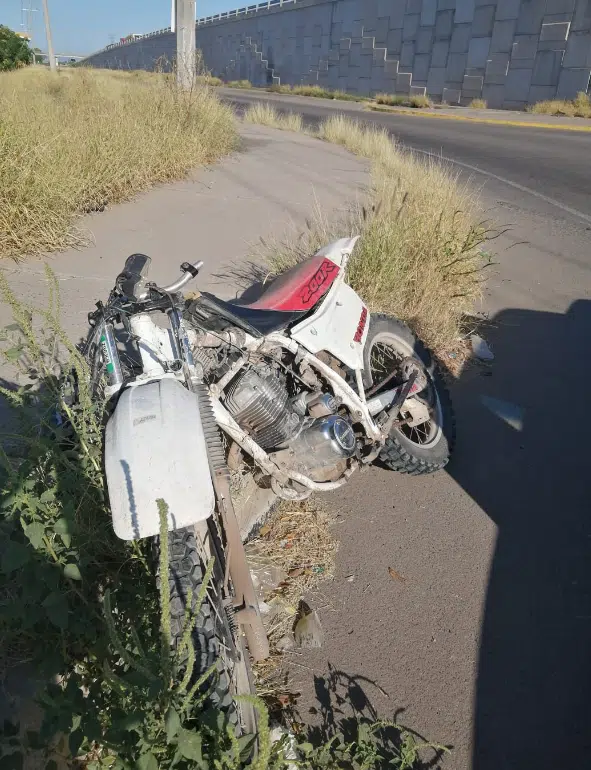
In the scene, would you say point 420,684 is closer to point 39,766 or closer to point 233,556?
point 233,556

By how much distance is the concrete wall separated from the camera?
3009cm

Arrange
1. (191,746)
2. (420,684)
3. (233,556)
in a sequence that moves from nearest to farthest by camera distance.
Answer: (191,746) → (233,556) → (420,684)

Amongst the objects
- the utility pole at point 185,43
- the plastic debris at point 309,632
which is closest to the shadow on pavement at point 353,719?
the plastic debris at point 309,632

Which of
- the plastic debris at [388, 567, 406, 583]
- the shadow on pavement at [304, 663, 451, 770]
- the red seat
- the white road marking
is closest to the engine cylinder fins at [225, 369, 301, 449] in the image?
the red seat

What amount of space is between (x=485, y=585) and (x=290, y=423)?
1.26 m

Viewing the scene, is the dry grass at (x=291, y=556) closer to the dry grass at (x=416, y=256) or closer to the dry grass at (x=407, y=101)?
the dry grass at (x=416, y=256)

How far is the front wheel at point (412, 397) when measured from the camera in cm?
349

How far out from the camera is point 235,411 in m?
2.56

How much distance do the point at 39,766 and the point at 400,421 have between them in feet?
8.36

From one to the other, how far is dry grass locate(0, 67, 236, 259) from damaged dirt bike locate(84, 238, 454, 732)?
3.20 metres

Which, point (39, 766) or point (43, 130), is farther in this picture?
point (43, 130)

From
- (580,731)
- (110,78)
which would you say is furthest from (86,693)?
(110,78)

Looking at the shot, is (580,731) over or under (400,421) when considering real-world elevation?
under

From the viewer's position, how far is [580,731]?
88.8 inches
